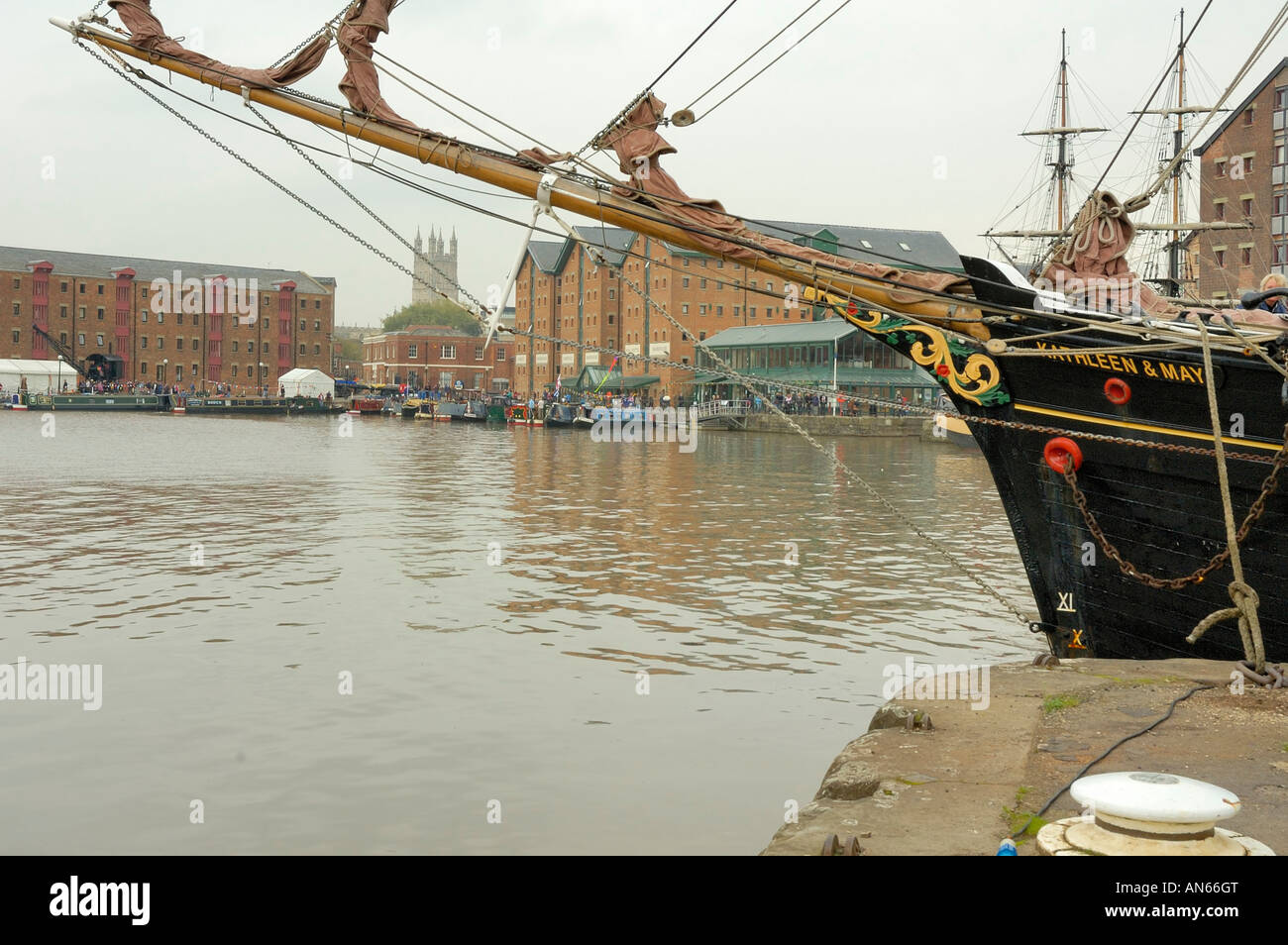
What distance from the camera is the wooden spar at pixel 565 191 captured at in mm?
12086

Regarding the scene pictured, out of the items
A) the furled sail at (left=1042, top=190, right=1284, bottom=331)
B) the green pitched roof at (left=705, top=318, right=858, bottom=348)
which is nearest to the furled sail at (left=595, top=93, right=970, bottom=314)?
the furled sail at (left=1042, top=190, right=1284, bottom=331)

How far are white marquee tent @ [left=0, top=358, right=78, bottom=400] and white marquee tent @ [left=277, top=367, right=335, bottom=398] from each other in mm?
19100

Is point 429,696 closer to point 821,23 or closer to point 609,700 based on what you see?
point 609,700

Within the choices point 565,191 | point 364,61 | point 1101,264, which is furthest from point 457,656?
point 1101,264

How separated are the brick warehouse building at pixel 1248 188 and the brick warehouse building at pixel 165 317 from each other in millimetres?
90826

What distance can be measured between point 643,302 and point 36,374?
185 feet

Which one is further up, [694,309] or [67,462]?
[694,309]

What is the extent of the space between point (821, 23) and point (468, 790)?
26.6ft

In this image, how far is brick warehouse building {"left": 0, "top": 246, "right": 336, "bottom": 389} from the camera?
384ft

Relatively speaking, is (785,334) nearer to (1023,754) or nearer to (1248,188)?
(1248,188)

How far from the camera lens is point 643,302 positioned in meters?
103

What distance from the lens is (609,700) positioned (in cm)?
1173
